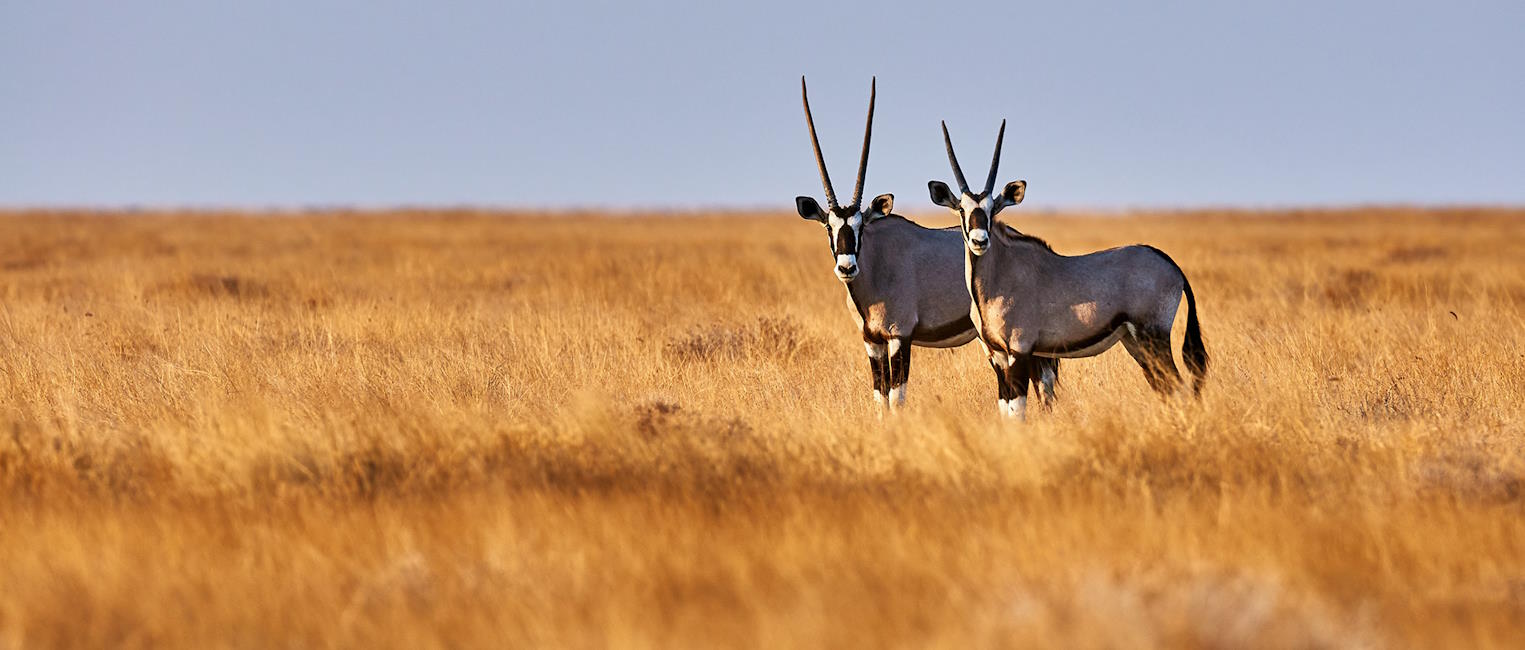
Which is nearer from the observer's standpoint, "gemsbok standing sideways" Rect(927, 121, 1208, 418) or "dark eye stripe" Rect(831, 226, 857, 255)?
"gemsbok standing sideways" Rect(927, 121, 1208, 418)

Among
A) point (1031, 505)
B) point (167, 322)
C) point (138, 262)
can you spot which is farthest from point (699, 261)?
point (1031, 505)

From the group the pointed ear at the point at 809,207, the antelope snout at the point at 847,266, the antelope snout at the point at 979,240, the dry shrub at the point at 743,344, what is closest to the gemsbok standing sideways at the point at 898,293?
the pointed ear at the point at 809,207

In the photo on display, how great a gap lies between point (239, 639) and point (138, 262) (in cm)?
2464

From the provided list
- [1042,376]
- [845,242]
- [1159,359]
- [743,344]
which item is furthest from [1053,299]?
[743,344]

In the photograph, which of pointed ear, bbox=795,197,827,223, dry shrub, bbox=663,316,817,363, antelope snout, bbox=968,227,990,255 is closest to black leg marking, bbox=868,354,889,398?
pointed ear, bbox=795,197,827,223

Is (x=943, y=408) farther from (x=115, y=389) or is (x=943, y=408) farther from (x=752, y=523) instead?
(x=115, y=389)

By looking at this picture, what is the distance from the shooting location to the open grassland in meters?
4.98

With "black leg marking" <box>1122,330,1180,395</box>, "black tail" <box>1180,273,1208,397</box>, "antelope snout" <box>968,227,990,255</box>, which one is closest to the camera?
"antelope snout" <box>968,227,990,255</box>

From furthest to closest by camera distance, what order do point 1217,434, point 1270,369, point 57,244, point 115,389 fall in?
point 57,244 → point 1270,369 → point 115,389 → point 1217,434

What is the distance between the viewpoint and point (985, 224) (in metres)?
8.84

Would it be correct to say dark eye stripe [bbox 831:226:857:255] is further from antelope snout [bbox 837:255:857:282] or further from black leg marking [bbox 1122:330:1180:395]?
black leg marking [bbox 1122:330:1180:395]

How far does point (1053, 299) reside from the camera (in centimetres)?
927

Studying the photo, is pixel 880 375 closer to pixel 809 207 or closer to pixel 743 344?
pixel 809 207

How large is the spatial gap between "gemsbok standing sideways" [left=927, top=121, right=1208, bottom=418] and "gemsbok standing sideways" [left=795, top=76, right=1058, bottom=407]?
2.81 ft
